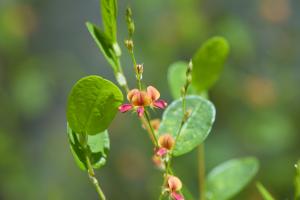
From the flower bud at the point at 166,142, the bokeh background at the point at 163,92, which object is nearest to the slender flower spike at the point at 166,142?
the flower bud at the point at 166,142

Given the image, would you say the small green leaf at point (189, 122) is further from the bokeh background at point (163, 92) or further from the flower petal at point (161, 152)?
the bokeh background at point (163, 92)

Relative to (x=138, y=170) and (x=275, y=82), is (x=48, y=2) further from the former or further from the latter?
(x=275, y=82)

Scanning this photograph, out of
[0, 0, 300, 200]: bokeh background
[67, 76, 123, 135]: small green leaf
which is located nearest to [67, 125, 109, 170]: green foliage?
[67, 76, 123, 135]: small green leaf

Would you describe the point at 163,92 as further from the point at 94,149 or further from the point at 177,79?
the point at 94,149

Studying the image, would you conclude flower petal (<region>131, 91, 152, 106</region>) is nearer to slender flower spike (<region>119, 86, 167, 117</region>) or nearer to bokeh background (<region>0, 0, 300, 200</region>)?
slender flower spike (<region>119, 86, 167, 117</region>)

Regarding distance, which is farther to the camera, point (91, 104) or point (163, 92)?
point (163, 92)

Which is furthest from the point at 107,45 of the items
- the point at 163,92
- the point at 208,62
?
the point at 163,92

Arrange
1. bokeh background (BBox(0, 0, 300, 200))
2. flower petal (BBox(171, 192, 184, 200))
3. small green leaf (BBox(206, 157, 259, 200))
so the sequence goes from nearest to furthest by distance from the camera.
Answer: flower petal (BBox(171, 192, 184, 200)) → small green leaf (BBox(206, 157, 259, 200)) → bokeh background (BBox(0, 0, 300, 200))

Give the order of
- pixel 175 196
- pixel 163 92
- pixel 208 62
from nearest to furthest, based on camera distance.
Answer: pixel 175 196 < pixel 208 62 < pixel 163 92
